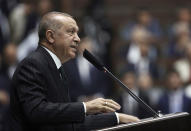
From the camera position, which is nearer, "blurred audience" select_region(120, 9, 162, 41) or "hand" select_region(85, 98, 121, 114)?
"hand" select_region(85, 98, 121, 114)

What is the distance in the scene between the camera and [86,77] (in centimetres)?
725

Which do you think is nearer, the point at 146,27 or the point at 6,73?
the point at 6,73

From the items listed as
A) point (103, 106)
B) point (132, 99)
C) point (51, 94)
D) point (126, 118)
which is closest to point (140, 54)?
point (132, 99)

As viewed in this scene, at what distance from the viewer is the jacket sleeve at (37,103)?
300 centimetres

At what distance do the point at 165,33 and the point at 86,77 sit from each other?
7.16 feet

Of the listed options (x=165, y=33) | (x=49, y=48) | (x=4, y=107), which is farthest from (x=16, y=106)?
(x=165, y=33)

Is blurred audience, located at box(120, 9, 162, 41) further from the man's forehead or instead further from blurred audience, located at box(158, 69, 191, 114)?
the man's forehead

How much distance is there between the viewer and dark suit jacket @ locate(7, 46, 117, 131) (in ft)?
9.87

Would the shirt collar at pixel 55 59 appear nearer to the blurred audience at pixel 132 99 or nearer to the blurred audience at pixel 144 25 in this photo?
the blurred audience at pixel 132 99

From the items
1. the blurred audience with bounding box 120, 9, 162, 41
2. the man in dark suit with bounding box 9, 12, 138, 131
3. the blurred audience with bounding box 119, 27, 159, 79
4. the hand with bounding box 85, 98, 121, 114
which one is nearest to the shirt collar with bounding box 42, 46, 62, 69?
the man in dark suit with bounding box 9, 12, 138, 131

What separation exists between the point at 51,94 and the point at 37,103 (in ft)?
0.57

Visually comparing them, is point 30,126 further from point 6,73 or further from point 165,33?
point 165,33

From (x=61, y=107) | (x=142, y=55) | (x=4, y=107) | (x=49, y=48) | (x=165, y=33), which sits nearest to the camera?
(x=61, y=107)

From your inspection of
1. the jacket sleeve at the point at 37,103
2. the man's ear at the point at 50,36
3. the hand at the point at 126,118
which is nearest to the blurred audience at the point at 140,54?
the hand at the point at 126,118
